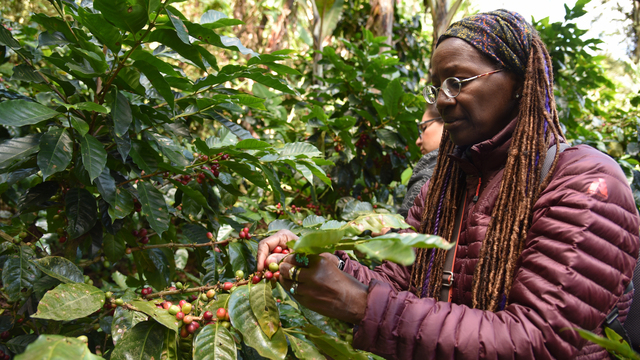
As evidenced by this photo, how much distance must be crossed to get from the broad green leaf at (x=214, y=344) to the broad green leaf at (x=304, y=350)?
0.14m

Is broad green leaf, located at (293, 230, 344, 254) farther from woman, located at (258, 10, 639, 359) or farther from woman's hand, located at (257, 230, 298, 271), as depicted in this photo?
woman's hand, located at (257, 230, 298, 271)

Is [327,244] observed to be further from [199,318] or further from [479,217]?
[479,217]

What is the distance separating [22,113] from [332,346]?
991 millimetres

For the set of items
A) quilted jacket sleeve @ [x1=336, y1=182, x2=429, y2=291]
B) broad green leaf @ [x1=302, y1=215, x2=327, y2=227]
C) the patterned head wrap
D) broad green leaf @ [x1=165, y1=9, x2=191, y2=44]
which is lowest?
quilted jacket sleeve @ [x1=336, y1=182, x2=429, y2=291]

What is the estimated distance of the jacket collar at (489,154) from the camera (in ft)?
4.24

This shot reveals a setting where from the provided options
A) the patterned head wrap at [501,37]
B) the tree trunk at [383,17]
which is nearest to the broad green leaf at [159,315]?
the patterned head wrap at [501,37]

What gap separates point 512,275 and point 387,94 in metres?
1.50

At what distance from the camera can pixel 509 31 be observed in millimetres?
1304

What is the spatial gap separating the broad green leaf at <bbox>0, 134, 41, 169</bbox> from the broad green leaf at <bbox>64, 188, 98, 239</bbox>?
0.19m

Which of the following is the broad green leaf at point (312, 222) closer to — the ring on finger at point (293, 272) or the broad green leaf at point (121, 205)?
the ring on finger at point (293, 272)

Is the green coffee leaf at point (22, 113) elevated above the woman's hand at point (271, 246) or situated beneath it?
elevated above

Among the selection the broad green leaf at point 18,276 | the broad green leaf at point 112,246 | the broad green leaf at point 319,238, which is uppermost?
the broad green leaf at point 319,238

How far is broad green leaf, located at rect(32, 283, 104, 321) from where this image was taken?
0.92 m

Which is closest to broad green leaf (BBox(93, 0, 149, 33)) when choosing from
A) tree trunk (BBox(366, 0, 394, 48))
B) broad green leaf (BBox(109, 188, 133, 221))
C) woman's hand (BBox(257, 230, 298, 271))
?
broad green leaf (BBox(109, 188, 133, 221))
